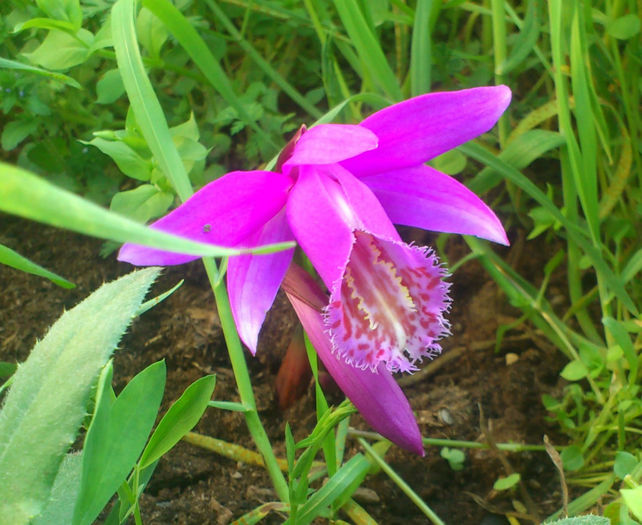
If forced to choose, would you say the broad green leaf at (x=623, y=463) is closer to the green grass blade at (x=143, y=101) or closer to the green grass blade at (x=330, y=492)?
the green grass blade at (x=330, y=492)

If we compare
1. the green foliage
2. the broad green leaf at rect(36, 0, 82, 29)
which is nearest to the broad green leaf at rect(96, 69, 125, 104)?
the green foliage

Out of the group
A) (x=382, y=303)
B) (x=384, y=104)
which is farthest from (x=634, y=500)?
(x=384, y=104)

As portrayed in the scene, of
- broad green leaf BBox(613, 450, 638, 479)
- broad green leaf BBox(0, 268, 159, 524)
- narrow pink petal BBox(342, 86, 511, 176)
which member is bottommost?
broad green leaf BBox(613, 450, 638, 479)

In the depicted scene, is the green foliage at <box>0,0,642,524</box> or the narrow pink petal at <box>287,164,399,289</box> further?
the green foliage at <box>0,0,642,524</box>

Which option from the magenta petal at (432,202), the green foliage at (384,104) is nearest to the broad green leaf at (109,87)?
the green foliage at (384,104)

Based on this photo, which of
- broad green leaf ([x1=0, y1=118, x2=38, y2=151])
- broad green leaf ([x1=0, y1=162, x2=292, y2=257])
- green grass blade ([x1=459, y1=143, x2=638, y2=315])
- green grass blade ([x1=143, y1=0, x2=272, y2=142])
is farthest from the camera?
broad green leaf ([x1=0, y1=118, x2=38, y2=151])

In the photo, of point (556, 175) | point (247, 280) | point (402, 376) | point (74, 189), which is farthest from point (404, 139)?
point (74, 189)

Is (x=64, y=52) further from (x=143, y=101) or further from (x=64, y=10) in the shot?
(x=143, y=101)

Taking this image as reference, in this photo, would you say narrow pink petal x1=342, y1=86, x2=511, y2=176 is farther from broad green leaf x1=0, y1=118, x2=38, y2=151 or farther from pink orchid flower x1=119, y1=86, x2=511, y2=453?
broad green leaf x1=0, y1=118, x2=38, y2=151

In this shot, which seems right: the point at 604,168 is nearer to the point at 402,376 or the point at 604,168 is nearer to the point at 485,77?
the point at 485,77
